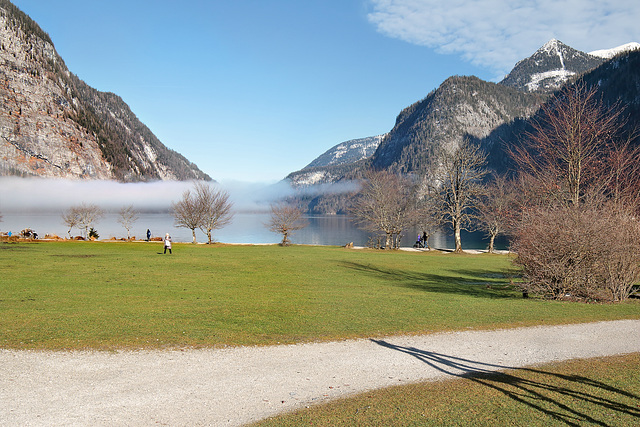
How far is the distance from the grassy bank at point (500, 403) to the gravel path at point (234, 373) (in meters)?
0.55

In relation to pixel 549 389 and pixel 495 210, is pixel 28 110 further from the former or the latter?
pixel 549 389

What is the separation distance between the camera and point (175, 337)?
1074cm

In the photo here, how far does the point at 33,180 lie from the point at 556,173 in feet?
773

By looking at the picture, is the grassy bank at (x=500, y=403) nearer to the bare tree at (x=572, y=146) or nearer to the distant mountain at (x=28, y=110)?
the bare tree at (x=572, y=146)

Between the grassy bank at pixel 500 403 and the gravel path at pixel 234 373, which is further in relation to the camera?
the gravel path at pixel 234 373

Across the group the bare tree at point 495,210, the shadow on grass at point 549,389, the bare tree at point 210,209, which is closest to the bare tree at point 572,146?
the shadow on grass at point 549,389

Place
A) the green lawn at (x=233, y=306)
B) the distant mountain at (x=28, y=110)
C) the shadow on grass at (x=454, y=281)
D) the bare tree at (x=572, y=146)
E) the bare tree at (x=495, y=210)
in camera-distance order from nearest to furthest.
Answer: the green lawn at (x=233, y=306), the bare tree at (x=572, y=146), the shadow on grass at (x=454, y=281), the bare tree at (x=495, y=210), the distant mountain at (x=28, y=110)

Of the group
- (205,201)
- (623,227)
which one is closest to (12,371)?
(623,227)

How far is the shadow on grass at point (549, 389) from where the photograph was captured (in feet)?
22.1

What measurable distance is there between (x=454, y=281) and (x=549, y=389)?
1771cm

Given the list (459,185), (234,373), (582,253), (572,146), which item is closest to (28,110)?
(459,185)

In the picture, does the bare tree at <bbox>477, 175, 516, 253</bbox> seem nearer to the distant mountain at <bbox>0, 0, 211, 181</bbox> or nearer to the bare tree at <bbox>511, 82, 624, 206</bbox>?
the bare tree at <bbox>511, 82, 624, 206</bbox>

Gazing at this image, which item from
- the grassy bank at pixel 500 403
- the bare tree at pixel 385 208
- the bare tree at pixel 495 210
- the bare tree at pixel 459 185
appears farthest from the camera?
the bare tree at pixel 385 208

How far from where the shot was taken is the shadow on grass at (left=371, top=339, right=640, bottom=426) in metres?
6.73
